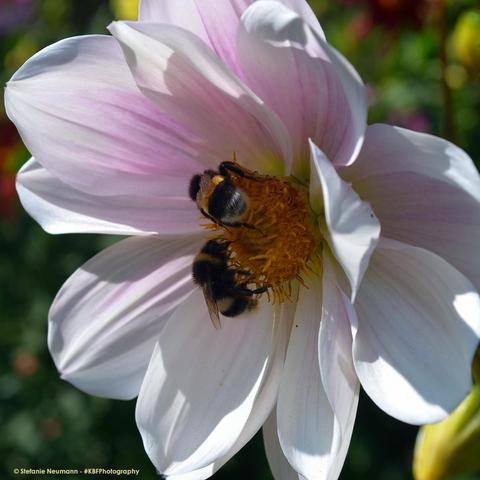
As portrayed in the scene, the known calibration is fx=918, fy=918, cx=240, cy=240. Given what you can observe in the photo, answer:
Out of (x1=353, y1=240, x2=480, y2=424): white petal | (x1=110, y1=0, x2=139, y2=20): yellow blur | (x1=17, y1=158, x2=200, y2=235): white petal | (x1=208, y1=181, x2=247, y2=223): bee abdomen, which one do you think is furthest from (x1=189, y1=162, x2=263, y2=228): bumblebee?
(x1=110, y1=0, x2=139, y2=20): yellow blur

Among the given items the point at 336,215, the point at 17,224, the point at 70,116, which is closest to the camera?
the point at 336,215

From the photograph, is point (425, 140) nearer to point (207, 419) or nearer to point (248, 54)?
point (248, 54)

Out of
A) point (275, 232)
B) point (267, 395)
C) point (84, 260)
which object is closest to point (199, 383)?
point (267, 395)

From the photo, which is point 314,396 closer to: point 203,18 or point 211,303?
point 211,303

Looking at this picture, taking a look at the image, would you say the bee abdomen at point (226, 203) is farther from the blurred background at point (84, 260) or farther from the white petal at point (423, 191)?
the blurred background at point (84, 260)

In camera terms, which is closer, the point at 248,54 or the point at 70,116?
the point at 248,54

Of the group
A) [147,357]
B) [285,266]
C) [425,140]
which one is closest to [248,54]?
[425,140]

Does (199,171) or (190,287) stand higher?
(199,171)
